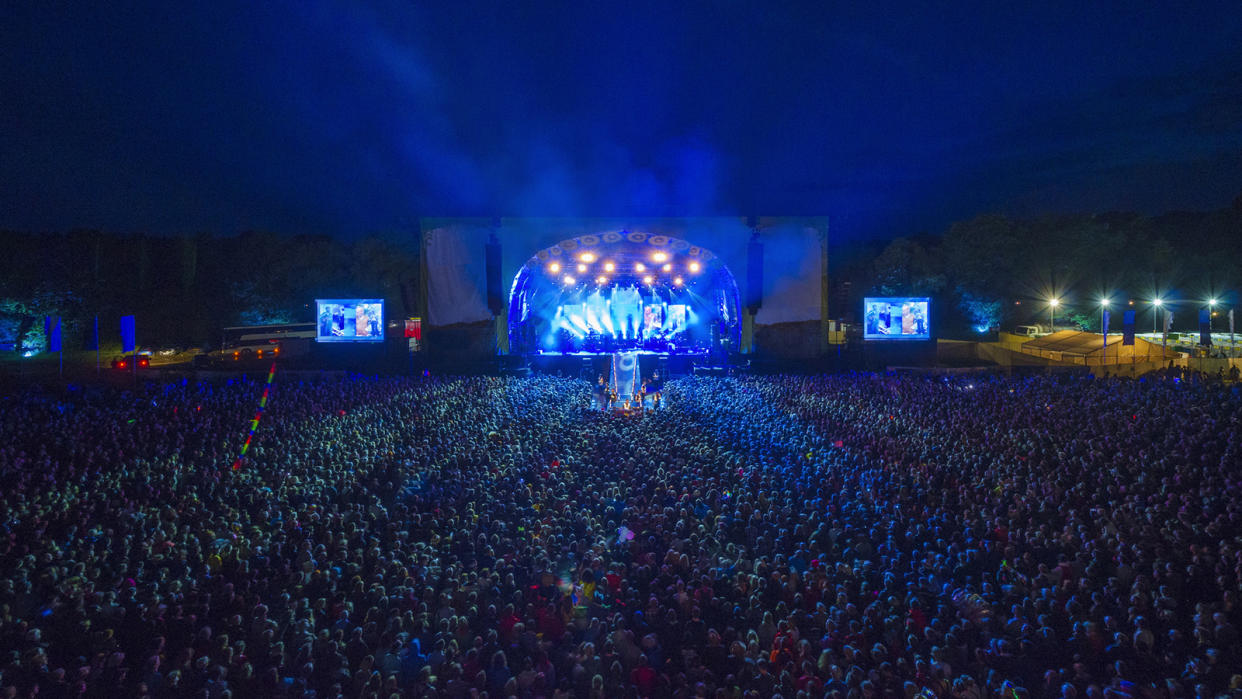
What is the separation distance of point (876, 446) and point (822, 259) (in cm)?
1534

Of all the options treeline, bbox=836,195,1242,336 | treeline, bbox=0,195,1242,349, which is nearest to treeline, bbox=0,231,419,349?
treeline, bbox=0,195,1242,349

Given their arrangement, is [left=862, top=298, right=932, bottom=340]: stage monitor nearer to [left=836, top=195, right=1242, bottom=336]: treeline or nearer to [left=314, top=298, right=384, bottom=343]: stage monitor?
[left=836, top=195, right=1242, bottom=336]: treeline

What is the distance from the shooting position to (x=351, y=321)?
973 inches

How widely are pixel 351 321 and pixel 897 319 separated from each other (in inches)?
832

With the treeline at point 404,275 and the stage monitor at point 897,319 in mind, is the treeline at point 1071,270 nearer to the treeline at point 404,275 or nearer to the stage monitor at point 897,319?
the treeline at point 404,275

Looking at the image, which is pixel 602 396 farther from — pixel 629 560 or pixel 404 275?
pixel 404 275

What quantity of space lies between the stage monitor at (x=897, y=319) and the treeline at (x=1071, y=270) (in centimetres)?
1509

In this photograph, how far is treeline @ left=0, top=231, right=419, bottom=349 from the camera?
3531 cm

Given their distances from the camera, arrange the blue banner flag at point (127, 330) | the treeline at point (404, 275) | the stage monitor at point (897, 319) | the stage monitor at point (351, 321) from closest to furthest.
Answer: the blue banner flag at point (127, 330), the stage monitor at point (897, 319), the stage monitor at point (351, 321), the treeline at point (404, 275)

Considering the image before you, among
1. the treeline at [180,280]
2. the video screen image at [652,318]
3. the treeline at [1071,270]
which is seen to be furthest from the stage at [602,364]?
the treeline at [1071,270]

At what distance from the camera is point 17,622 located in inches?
193

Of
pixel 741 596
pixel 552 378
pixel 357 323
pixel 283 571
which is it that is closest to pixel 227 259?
pixel 357 323

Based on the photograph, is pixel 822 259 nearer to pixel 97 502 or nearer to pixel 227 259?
pixel 97 502

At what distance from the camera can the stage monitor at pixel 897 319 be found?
78.1 ft
